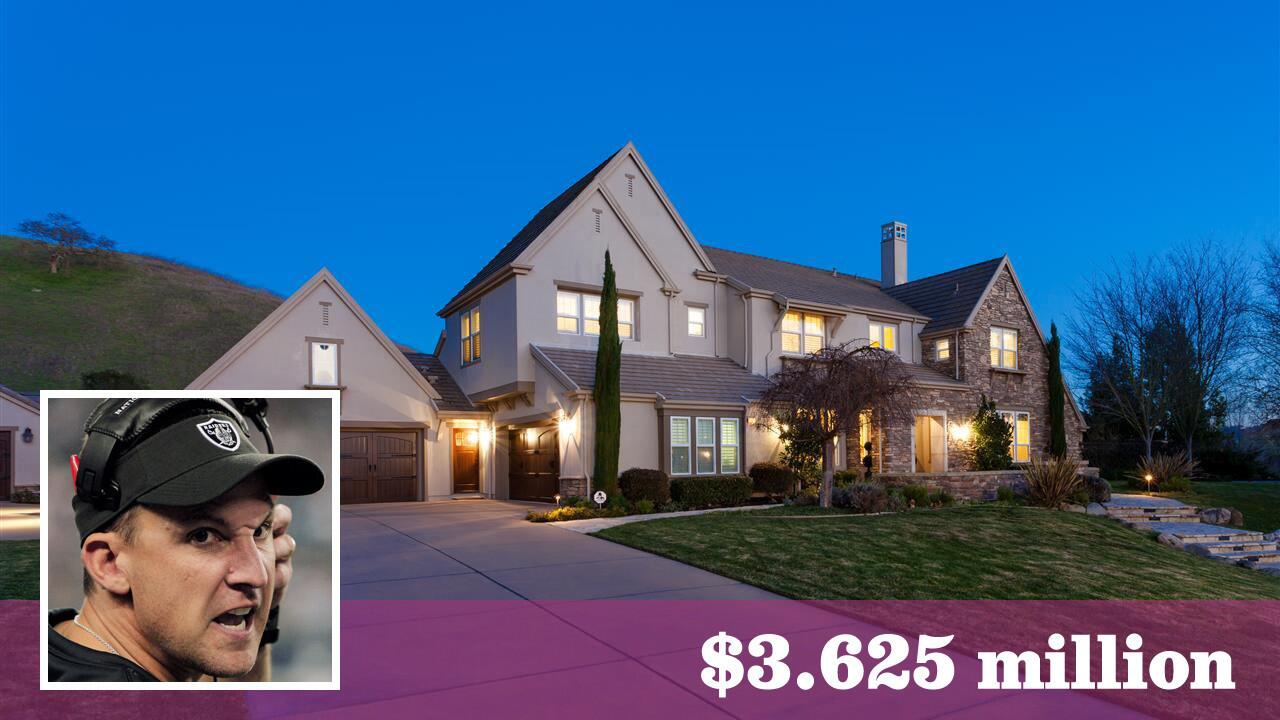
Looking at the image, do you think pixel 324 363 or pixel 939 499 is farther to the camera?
pixel 324 363

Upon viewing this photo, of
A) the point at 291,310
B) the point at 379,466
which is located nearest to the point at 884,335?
the point at 379,466

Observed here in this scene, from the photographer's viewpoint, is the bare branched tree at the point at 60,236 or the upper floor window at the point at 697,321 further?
the bare branched tree at the point at 60,236

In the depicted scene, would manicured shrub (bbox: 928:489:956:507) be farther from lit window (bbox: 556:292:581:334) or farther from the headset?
the headset

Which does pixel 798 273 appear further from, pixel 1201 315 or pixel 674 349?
pixel 1201 315

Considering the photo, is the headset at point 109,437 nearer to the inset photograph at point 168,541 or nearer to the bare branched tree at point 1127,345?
the inset photograph at point 168,541

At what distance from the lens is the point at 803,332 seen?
2539cm

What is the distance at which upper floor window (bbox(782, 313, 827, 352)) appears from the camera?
2503 cm

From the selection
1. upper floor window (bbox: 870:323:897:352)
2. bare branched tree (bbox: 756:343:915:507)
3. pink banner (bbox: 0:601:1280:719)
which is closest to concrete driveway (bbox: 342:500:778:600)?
pink banner (bbox: 0:601:1280:719)

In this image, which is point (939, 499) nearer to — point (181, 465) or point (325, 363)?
point (325, 363)

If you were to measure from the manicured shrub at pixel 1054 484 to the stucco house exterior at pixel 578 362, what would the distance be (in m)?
4.04

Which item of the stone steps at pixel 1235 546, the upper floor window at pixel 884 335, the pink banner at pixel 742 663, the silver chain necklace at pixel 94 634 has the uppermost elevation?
the upper floor window at pixel 884 335

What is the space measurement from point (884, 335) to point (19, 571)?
24.2 m

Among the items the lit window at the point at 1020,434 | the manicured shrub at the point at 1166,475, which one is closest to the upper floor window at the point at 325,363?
the lit window at the point at 1020,434

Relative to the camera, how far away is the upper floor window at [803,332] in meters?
25.0
